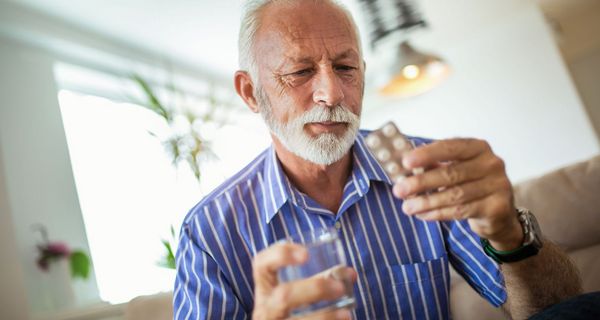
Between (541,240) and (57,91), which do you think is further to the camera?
(57,91)

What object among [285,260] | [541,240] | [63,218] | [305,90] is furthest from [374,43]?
[63,218]

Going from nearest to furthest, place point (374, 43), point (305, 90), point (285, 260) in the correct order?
1. point (285, 260)
2. point (305, 90)
3. point (374, 43)

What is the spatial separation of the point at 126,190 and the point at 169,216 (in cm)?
46

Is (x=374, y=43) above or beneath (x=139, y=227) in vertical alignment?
above

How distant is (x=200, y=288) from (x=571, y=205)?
1428 mm

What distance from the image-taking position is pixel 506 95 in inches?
217

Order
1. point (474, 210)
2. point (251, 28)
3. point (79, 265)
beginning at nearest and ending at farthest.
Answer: point (474, 210) → point (251, 28) → point (79, 265)

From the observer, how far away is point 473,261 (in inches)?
46.1

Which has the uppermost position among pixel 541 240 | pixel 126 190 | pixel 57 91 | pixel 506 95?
pixel 57 91

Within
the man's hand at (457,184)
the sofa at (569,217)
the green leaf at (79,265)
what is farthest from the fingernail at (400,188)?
the green leaf at (79,265)

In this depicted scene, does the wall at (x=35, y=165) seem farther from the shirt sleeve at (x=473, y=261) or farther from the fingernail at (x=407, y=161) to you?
the fingernail at (x=407, y=161)

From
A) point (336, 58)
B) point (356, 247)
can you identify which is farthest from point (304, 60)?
point (356, 247)

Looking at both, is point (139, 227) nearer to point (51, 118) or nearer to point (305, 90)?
point (51, 118)

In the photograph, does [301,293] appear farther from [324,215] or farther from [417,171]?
[324,215]
